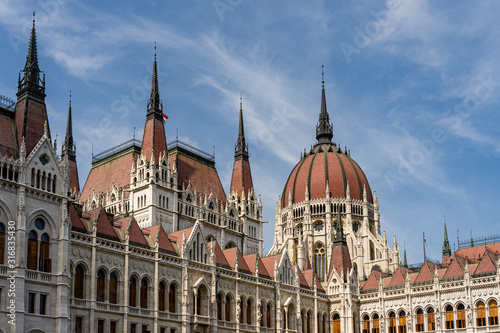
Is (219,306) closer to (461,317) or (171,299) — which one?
(171,299)

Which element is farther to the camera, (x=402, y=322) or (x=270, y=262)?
(x=402, y=322)

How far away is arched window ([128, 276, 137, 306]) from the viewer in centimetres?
5903

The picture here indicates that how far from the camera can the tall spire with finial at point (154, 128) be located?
78125mm

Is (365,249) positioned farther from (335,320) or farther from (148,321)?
(148,321)

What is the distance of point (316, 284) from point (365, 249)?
877 inches

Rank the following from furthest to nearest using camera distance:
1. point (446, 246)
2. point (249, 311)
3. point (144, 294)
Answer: point (446, 246) < point (249, 311) < point (144, 294)

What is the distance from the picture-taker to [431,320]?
80.1 meters

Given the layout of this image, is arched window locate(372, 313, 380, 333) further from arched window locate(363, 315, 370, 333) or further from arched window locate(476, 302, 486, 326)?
arched window locate(476, 302, 486, 326)

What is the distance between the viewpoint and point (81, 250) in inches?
2176

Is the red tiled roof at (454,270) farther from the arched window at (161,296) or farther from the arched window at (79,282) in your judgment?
the arched window at (79,282)

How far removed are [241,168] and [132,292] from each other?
123ft

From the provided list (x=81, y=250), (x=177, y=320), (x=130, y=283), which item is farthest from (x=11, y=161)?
(x=177, y=320)

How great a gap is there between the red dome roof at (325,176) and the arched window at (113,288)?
200 feet

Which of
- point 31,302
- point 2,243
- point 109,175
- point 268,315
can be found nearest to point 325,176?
point 268,315
